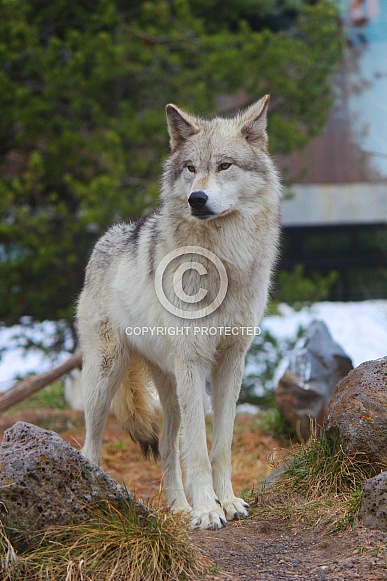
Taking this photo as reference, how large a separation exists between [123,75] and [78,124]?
82 centimetres

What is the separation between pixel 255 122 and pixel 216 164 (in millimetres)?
445

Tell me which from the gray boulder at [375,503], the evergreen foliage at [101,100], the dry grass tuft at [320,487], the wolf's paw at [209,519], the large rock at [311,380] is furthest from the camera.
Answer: the evergreen foliage at [101,100]

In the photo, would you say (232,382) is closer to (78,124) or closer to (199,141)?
(199,141)

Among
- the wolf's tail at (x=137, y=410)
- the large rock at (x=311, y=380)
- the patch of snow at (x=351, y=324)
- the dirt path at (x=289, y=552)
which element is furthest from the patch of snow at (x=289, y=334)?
the dirt path at (x=289, y=552)

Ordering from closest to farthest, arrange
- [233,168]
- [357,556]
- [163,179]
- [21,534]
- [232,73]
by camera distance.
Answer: [21,534], [357,556], [233,168], [163,179], [232,73]

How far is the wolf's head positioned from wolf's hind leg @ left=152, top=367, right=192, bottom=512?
124cm

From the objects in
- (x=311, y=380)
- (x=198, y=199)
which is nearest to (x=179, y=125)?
(x=198, y=199)

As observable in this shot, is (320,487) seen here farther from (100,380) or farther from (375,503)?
(100,380)

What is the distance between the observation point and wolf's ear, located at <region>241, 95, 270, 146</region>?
4.06 metres

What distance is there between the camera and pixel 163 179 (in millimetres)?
4215

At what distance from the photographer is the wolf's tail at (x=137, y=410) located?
4590mm

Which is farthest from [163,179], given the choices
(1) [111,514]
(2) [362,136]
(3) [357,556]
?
(2) [362,136]

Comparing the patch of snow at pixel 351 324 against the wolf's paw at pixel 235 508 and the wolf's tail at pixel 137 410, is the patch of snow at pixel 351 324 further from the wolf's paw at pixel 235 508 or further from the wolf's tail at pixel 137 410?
the wolf's paw at pixel 235 508

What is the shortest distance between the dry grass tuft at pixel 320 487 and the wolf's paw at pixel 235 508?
0.24 ft
